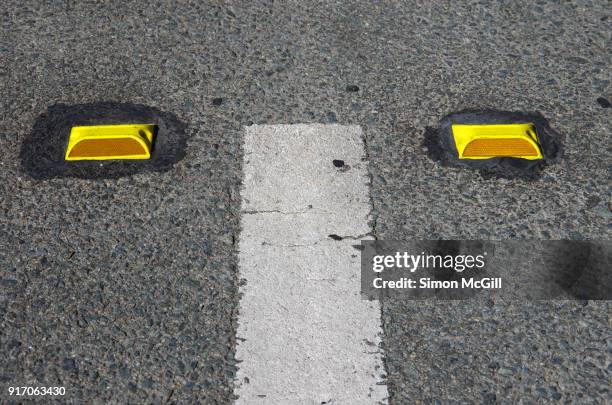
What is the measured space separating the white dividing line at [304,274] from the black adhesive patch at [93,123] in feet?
1.24

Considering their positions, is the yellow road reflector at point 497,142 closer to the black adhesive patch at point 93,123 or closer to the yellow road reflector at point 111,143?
the black adhesive patch at point 93,123

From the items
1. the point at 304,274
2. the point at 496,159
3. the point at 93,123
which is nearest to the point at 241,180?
the point at 304,274

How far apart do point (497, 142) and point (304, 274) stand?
1228mm

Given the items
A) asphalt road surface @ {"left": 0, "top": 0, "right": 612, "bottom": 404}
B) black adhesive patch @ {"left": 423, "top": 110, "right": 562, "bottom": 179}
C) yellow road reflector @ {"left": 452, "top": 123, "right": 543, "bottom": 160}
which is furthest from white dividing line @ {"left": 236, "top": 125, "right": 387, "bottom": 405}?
yellow road reflector @ {"left": 452, "top": 123, "right": 543, "bottom": 160}

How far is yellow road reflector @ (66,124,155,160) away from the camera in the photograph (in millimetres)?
3947

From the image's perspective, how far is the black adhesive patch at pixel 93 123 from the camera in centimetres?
389

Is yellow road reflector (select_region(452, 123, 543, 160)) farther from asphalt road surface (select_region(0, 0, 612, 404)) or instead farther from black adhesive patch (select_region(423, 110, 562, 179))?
asphalt road surface (select_region(0, 0, 612, 404))

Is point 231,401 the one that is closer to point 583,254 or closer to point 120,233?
point 120,233

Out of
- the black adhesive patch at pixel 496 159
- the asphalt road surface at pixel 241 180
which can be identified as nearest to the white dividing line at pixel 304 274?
the asphalt road surface at pixel 241 180

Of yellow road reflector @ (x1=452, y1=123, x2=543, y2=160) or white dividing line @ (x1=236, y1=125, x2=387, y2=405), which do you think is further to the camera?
yellow road reflector @ (x1=452, y1=123, x2=543, y2=160)

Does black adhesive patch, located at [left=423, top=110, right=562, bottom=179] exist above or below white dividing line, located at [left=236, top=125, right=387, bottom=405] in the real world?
above

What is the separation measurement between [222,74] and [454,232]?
1588 mm

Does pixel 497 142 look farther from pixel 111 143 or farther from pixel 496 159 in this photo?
pixel 111 143

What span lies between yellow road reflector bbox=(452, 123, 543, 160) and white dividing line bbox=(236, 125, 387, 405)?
1.62 ft
